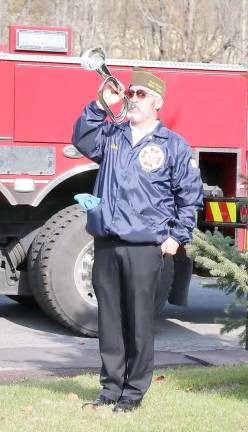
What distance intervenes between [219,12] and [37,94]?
14.0 metres

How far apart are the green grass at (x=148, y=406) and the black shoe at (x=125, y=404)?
0.13ft

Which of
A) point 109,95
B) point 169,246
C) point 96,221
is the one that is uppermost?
point 109,95

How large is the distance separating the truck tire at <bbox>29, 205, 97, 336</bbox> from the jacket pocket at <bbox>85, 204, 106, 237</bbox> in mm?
2979

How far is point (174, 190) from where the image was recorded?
17.1 feet

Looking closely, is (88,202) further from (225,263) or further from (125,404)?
(125,404)

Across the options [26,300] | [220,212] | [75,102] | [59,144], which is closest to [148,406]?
[220,212]

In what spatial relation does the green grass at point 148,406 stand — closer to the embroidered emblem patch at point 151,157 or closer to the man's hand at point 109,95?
the embroidered emblem patch at point 151,157

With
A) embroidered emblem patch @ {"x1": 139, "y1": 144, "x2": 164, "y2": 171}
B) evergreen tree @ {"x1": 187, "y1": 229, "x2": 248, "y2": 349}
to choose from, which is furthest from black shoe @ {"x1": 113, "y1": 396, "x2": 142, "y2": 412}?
embroidered emblem patch @ {"x1": 139, "y1": 144, "x2": 164, "y2": 171}

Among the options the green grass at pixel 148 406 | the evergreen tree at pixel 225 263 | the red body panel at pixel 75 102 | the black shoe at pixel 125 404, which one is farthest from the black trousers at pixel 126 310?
the red body panel at pixel 75 102

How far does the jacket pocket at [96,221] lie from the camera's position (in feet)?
16.6

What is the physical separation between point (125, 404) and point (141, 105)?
1613mm

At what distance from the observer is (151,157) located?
512 centimetres

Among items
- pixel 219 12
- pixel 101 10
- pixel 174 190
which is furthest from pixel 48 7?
pixel 174 190

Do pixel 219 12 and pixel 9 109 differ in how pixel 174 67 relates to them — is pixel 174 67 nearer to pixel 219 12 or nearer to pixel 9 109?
pixel 9 109
